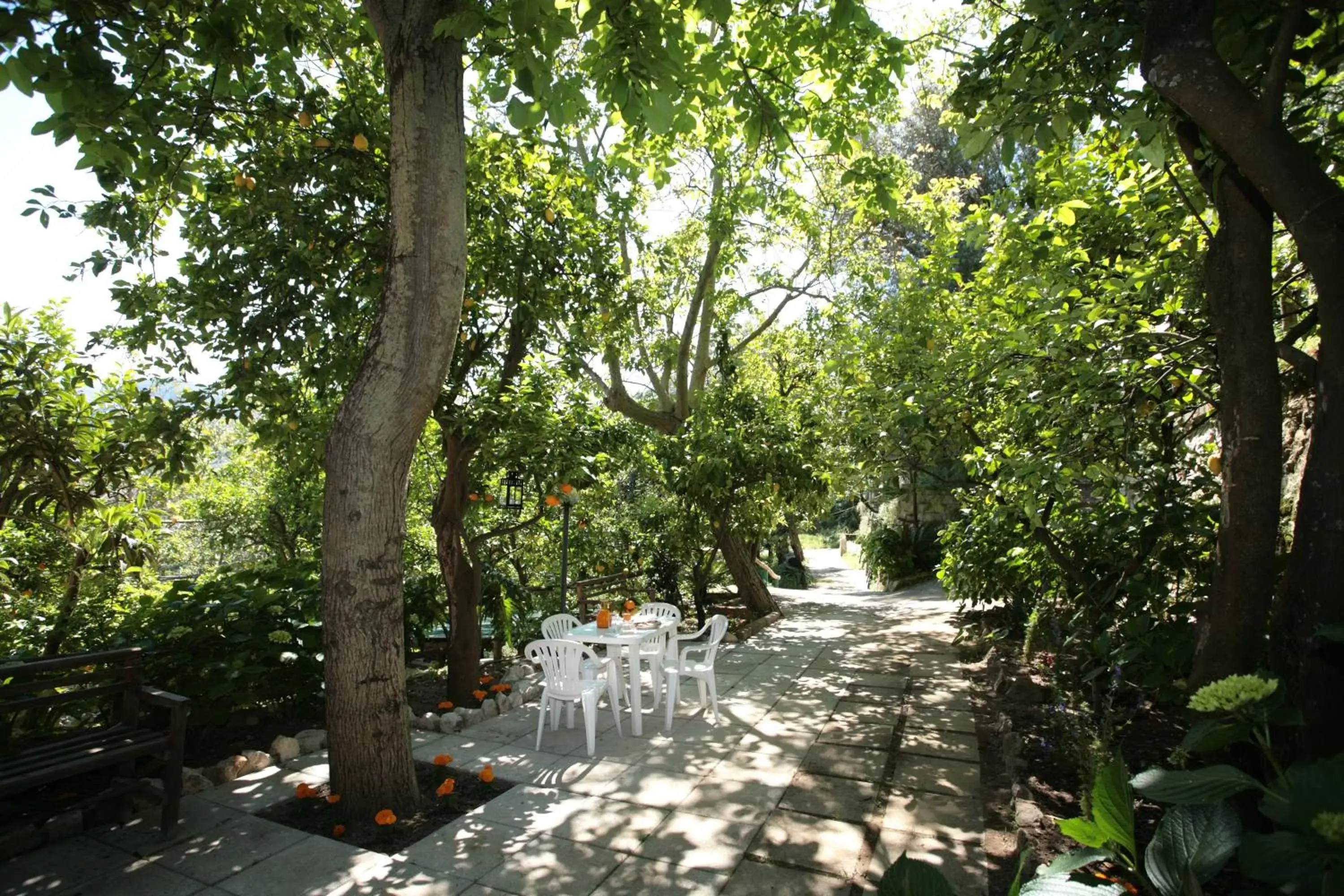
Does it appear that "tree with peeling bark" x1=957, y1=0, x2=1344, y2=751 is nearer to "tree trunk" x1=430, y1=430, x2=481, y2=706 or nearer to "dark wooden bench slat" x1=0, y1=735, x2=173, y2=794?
"tree trunk" x1=430, y1=430, x2=481, y2=706

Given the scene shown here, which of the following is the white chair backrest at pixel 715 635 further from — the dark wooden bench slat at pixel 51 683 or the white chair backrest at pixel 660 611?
the dark wooden bench slat at pixel 51 683

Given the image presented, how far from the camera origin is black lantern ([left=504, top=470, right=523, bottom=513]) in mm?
5092

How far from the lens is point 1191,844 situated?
1149 mm

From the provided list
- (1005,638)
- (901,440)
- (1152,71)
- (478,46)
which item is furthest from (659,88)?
(1005,638)

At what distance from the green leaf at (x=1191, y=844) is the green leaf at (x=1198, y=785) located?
16 millimetres

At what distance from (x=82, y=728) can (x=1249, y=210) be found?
564 centimetres

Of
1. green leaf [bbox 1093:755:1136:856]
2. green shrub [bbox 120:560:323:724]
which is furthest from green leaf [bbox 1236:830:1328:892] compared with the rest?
green shrub [bbox 120:560:323:724]

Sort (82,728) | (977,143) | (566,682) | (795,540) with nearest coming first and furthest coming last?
1. (977,143)
2. (82,728)
3. (566,682)
4. (795,540)

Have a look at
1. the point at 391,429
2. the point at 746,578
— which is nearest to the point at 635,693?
the point at 391,429

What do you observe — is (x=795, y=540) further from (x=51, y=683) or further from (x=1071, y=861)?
(x=1071, y=861)

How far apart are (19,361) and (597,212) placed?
13.5 ft

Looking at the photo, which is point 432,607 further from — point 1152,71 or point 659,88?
point 1152,71

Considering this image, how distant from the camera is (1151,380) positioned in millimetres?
3141

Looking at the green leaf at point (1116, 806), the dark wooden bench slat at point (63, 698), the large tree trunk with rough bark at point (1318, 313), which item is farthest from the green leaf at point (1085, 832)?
the dark wooden bench slat at point (63, 698)
